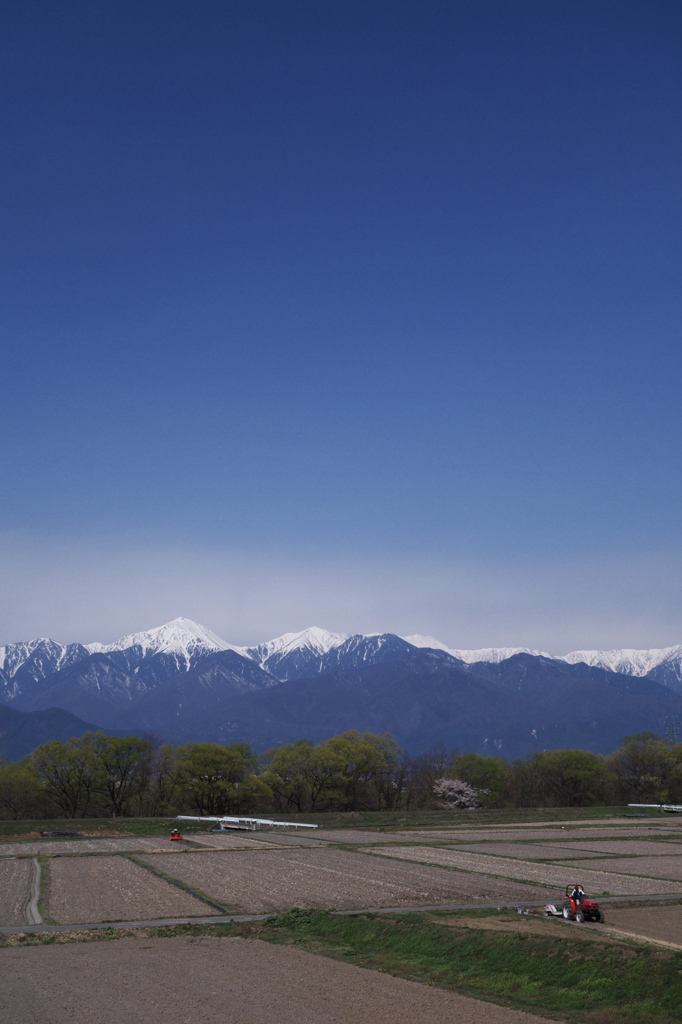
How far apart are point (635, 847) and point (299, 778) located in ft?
209

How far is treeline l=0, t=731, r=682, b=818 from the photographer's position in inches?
4151

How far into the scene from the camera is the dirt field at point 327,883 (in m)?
34.2

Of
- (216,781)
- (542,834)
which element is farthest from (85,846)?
(216,781)

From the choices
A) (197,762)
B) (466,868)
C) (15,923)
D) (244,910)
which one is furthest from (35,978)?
(197,762)

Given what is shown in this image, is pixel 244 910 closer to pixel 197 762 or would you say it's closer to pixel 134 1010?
pixel 134 1010

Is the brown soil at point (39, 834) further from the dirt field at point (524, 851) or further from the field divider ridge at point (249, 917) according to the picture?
the field divider ridge at point (249, 917)

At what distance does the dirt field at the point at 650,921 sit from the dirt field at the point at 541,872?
405cm

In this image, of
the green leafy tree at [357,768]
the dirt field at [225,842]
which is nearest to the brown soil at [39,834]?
the dirt field at [225,842]

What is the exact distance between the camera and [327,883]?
129 ft

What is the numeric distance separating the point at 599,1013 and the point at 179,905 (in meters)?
20.4

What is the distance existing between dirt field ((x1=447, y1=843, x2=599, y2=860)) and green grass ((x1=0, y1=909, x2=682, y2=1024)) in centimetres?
2477

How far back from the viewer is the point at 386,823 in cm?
8694

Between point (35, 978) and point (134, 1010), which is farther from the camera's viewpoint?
point (35, 978)

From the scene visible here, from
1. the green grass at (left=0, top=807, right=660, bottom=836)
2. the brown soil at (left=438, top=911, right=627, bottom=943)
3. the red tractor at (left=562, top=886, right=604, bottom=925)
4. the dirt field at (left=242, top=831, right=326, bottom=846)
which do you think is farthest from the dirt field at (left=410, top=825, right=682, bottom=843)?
the red tractor at (left=562, top=886, right=604, bottom=925)
